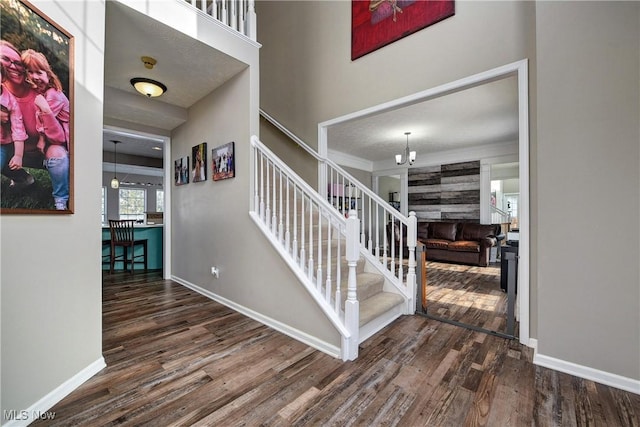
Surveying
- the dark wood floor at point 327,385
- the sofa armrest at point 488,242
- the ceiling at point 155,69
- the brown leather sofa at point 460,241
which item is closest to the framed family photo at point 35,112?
the ceiling at point 155,69

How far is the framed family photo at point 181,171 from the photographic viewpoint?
3.92 metres

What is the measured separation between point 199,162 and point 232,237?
1.27m

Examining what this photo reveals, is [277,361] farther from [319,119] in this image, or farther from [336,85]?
[336,85]

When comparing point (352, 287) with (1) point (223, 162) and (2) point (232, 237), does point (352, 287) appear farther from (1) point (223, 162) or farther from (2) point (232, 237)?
(1) point (223, 162)

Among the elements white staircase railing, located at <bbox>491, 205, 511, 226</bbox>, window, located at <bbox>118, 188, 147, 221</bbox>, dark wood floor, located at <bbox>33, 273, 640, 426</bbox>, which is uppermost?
window, located at <bbox>118, 188, 147, 221</bbox>

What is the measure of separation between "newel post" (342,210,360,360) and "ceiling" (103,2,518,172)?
208 centimetres

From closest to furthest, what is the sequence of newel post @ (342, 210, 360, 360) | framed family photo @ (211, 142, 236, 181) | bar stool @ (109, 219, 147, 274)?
newel post @ (342, 210, 360, 360) → framed family photo @ (211, 142, 236, 181) → bar stool @ (109, 219, 147, 274)

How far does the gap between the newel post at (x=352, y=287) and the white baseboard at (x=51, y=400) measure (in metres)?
1.70

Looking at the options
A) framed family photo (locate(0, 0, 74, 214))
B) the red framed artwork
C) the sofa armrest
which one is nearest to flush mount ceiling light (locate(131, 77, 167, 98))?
framed family photo (locate(0, 0, 74, 214))

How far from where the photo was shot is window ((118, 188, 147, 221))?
914cm

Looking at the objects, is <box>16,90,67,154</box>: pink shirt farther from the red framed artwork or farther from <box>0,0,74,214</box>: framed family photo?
the red framed artwork

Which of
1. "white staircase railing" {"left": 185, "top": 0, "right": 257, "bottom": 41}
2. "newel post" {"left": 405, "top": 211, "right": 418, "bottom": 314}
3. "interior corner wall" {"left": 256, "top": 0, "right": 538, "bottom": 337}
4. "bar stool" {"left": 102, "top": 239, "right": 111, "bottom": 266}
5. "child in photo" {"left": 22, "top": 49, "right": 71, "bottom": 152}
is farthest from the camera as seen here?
"bar stool" {"left": 102, "top": 239, "right": 111, "bottom": 266}

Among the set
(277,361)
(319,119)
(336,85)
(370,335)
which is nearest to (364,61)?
(336,85)

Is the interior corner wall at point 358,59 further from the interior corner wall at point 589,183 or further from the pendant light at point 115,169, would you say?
the pendant light at point 115,169
